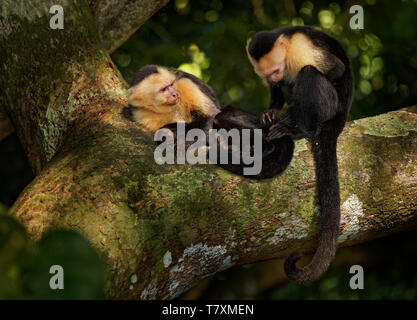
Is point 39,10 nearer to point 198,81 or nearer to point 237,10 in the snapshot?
point 198,81

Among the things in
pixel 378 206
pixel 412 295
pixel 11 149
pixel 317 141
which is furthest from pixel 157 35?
pixel 412 295

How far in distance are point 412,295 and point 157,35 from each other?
3105 millimetres

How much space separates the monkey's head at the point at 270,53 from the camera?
261cm

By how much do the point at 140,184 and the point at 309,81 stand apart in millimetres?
1118

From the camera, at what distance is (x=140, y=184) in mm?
1887

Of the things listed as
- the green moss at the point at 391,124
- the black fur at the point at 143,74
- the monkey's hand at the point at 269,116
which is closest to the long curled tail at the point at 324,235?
the green moss at the point at 391,124

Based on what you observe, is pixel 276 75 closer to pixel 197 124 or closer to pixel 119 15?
pixel 197 124

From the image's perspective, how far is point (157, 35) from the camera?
4.27m

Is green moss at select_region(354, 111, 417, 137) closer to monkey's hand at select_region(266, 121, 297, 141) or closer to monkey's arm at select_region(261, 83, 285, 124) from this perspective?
monkey's hand at select_region(266, 121, 297, 141)

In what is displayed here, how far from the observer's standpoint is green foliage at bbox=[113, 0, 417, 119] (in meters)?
3.90

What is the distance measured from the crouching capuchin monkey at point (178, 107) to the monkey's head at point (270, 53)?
28 cm

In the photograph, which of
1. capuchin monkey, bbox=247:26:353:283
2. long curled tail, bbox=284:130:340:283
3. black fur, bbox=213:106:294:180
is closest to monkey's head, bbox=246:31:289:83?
capuchin monkey, bbox=247:26:353:283

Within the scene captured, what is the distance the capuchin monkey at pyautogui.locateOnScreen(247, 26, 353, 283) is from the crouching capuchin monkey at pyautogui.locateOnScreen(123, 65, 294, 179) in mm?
158

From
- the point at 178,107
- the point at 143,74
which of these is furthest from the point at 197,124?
the point at 143,74
